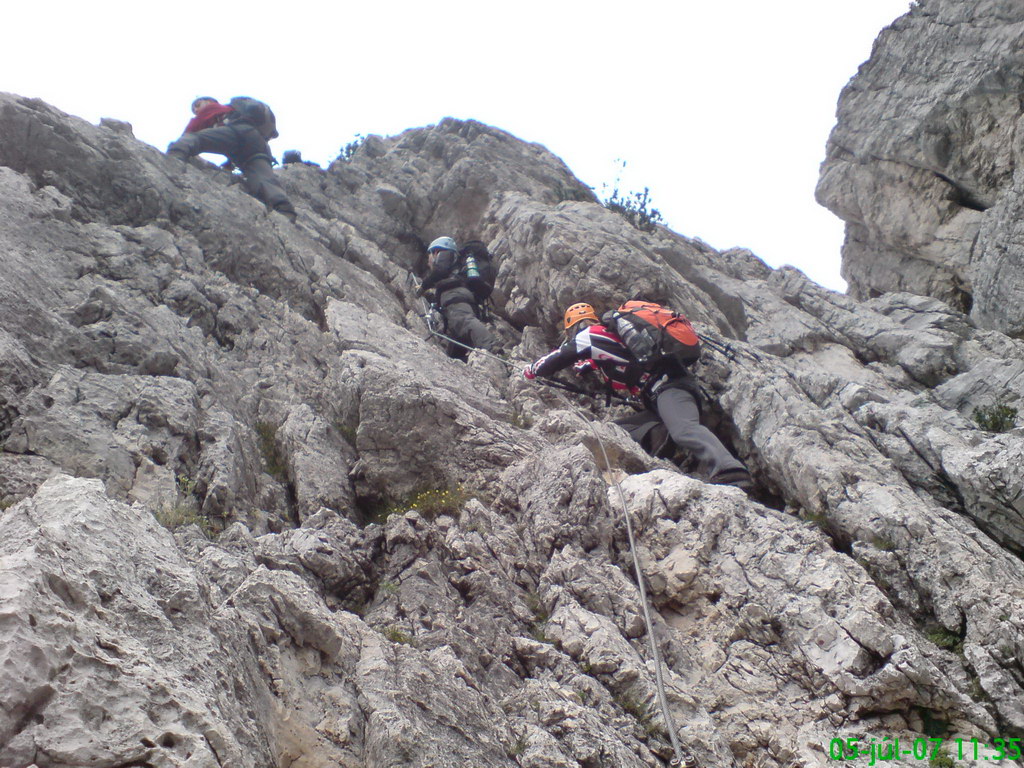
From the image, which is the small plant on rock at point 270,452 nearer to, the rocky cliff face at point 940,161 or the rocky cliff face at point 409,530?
the rocky cliff face at point 409,530

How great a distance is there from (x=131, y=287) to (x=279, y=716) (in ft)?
25.8

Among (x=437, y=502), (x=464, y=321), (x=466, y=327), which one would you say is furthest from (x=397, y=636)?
(x=464, y=321)

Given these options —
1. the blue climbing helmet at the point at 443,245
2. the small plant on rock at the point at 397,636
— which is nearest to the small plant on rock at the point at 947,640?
the small plant on rock at the point at 397,636

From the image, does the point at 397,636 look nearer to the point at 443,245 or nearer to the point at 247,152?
the point at 443,245

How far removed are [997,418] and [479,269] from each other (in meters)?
10.00

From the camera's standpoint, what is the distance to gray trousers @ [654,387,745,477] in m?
9.98

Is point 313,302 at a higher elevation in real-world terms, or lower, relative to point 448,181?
lower

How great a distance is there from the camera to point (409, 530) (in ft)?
25.0

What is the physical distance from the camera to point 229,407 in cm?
932

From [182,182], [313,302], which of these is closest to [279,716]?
[313,302]

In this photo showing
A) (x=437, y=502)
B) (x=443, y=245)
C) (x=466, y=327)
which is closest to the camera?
(x=437, y=502)

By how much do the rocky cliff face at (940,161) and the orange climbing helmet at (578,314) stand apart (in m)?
8.16

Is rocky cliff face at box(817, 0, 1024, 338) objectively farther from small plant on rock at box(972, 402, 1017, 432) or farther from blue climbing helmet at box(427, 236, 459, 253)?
blue climbing helmet at box(427, 236, 459, 253)

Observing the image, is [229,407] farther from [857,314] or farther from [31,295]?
[857,314]
